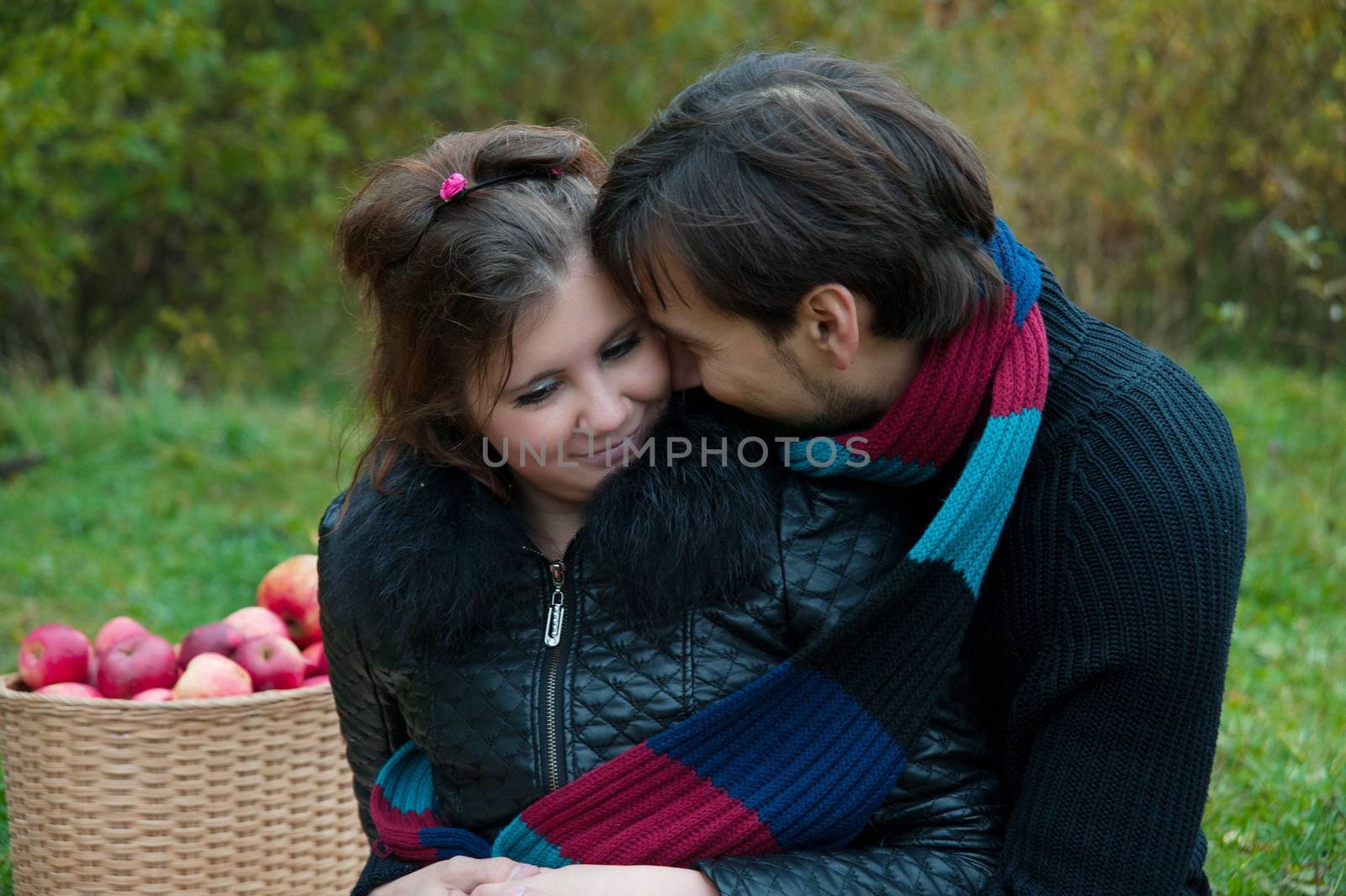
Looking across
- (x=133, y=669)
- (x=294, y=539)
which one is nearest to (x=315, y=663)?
(x=133, y=669)

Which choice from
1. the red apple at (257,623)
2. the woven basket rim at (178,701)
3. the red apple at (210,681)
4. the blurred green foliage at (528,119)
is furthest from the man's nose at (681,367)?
the blurred green foliage at (528,119)

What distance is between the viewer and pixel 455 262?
6.48ft

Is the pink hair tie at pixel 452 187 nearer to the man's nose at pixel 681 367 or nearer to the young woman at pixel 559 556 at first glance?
the young woman at pixel 559 556

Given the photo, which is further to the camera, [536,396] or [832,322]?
[536,396]

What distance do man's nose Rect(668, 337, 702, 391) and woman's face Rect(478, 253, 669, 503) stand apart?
0.05 feet

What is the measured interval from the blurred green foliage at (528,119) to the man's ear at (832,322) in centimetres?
454

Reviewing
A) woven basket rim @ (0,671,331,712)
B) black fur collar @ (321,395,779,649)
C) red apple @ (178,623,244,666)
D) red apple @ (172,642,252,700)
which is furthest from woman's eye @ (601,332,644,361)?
red apple @ (178,623,244,666)

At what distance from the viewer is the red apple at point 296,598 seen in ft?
10.7

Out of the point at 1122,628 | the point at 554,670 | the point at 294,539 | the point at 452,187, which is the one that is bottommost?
the point at 294,539

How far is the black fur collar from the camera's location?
1.89 metres

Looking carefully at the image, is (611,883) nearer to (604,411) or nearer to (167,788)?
(604,411)

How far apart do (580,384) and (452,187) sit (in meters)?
0.36

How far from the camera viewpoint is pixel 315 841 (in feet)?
9.23

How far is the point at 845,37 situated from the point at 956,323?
22.9 ft
